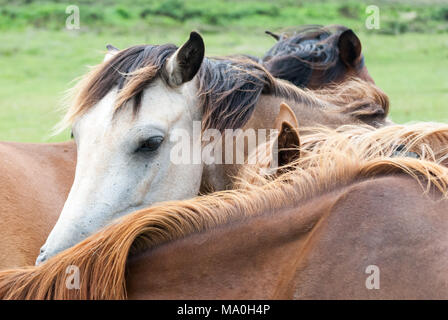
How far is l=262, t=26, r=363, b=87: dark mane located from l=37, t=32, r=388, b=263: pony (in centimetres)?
82

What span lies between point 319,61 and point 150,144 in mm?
1889

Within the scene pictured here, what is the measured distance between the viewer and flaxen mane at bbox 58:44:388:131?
3.10 meters

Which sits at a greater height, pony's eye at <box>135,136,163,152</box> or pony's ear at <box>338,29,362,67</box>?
pony's ear at <box>338,29,362,67</box>

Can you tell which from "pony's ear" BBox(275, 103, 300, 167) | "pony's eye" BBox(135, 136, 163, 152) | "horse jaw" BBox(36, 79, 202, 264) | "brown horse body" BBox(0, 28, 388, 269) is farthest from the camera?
"brown horse body" BBox(0, 28, 388, 269)

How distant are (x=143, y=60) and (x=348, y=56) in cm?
187

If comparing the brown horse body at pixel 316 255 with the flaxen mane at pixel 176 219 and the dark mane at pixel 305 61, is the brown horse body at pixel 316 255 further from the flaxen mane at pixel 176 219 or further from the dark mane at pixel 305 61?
the dark mane at pixel 305 61

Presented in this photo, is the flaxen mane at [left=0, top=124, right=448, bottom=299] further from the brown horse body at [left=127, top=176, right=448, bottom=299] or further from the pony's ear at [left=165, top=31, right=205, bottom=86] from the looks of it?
the pony's ear at [left=165, top=31, right=205, bottom=86]

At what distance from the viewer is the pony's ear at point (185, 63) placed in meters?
3.12

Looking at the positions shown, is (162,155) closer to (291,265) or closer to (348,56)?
(291,265)

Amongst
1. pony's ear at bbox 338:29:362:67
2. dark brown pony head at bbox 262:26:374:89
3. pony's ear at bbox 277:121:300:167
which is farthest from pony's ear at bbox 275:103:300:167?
pony's ear at bbox 338:29:362:67

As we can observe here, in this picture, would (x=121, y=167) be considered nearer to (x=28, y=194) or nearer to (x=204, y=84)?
(x=204, y=84)

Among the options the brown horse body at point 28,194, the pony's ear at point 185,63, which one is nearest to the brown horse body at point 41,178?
the brown horse body at point 28,194

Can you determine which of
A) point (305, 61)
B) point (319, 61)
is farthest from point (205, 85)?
point (319, 61)
